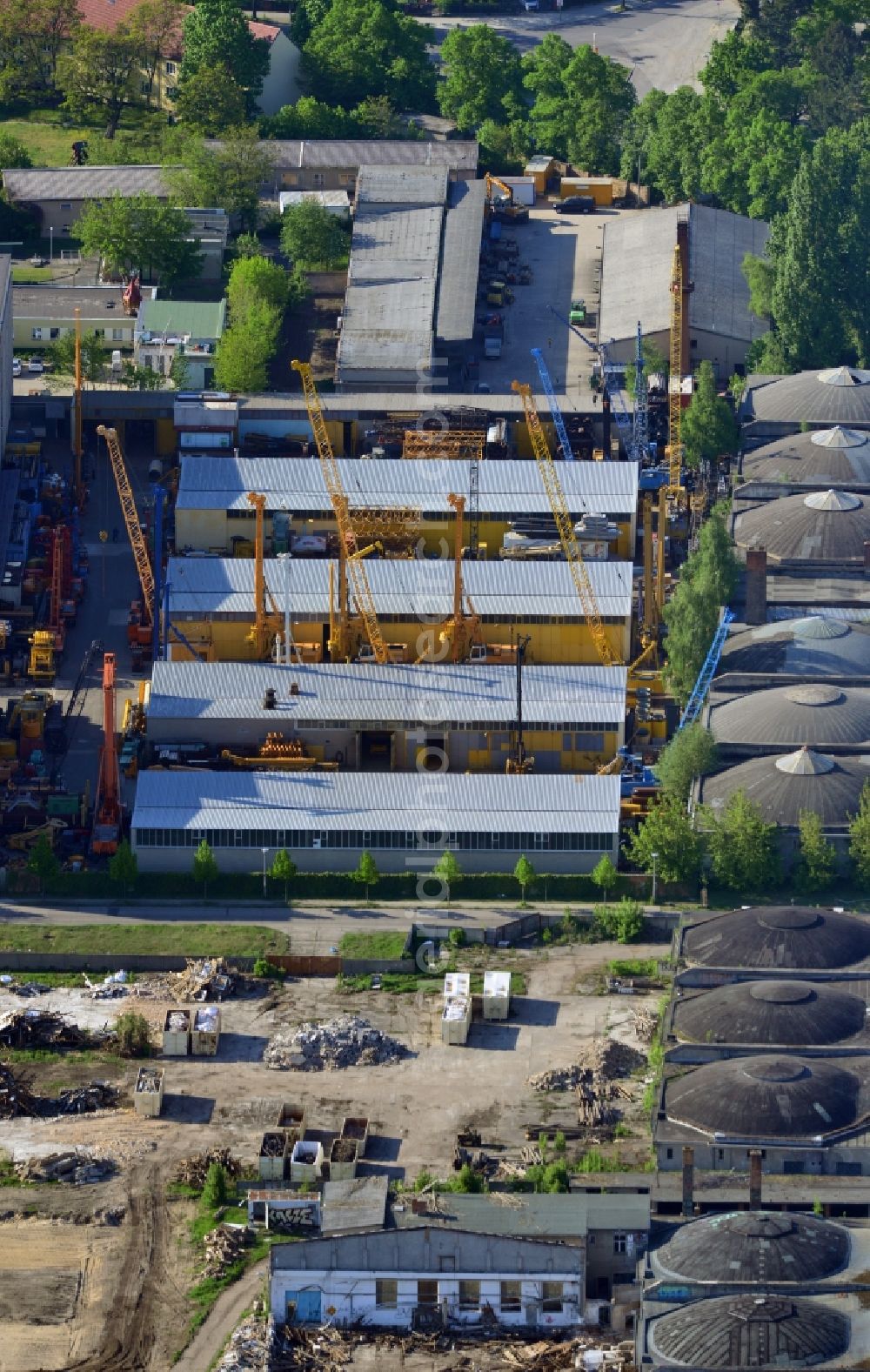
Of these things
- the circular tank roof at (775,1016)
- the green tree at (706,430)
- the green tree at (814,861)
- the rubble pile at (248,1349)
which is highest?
the green tree at (706,430)

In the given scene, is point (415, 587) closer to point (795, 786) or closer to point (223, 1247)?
point (795, 786)

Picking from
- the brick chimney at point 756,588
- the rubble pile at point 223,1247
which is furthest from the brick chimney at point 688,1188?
the brick chimney at point 756,588

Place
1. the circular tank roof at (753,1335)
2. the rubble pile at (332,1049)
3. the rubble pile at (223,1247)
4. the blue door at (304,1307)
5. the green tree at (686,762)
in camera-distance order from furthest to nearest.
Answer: the green tree at (686,762)
the rubble pile at (332,1049)
the rubble pile at (223,1247)
the blue door at (304,1307)
the circular tank roof at (753,1335)

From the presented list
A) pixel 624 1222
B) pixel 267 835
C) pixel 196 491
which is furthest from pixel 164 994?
pixel 196 491

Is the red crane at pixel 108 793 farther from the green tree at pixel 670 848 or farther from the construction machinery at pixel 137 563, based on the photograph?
the green tree at pixel 670 848

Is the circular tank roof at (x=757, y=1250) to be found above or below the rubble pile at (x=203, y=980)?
below

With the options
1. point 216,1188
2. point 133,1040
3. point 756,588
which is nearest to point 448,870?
point 133,1040
